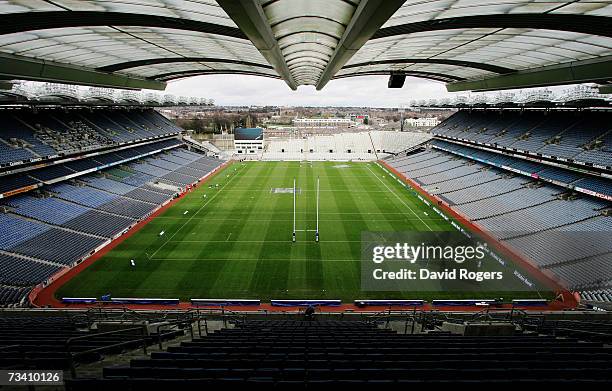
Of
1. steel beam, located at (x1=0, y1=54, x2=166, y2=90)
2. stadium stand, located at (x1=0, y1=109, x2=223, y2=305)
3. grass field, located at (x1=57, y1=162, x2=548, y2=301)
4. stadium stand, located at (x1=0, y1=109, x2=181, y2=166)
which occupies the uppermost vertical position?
steel beam, located at (x1=0, y1=54, x2=166, y2=90)

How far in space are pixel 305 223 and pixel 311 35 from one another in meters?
21.9

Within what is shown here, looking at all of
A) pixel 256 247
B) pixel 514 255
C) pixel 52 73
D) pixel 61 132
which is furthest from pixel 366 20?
pixel 61 132

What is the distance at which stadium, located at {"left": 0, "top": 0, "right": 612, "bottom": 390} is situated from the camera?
6.68 metres

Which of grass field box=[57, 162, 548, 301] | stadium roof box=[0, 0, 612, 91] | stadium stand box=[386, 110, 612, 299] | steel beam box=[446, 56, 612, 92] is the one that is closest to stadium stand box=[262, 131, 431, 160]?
stadium stand box=[386, 110, 612, 299]

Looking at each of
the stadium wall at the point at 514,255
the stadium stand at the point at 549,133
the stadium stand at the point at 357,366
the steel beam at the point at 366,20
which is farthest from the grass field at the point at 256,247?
the steel beam at the point at 366,20

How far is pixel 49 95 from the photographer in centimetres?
2923

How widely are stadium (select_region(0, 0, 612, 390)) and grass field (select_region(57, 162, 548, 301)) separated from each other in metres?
0.21

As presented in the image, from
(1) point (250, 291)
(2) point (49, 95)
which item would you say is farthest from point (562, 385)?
(2) point (49, 95)

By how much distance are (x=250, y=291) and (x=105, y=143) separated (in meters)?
33.8

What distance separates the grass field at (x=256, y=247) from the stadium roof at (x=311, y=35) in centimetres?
1260

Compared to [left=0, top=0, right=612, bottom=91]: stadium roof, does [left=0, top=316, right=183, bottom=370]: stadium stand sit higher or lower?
lower

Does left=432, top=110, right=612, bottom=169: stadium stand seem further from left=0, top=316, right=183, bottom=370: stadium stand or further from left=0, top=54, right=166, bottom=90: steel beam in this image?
left=0, top=54, right=166, bottom=90: steel beam

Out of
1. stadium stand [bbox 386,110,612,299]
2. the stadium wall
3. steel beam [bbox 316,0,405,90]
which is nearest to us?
steel beam [bbox 316,0,405,90]

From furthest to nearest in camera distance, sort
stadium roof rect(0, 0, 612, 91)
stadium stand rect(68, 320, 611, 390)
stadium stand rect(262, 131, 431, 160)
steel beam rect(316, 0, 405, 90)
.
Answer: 1. stadium stand rect(262, 131, 431, 160)
2. stadium roof rect(0, 0, 612, 91)
3. steel beam rect(316, 0, 405, 90)
4. stadium stand rect(68, 320, 611, 390)
